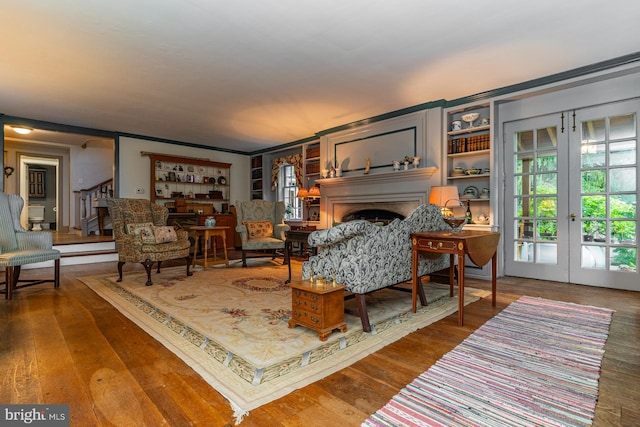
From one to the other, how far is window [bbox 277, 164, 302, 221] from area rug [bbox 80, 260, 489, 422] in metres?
3.55

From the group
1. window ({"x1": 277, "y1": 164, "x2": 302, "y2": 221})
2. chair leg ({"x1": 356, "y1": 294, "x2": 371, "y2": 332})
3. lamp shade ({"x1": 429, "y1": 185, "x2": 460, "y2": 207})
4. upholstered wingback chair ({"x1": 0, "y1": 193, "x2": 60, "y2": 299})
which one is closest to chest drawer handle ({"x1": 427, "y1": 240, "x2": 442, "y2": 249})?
chair leg ({"x1": 356, "y1": 294, "x2": 371, "y2": 332})

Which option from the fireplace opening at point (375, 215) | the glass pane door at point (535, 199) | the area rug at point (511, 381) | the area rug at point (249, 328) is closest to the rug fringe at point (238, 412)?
the area rug at point (249, 328)

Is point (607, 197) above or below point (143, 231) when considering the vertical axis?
above

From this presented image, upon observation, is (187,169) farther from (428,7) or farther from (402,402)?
(402,402)

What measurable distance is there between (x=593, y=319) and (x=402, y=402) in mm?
2133

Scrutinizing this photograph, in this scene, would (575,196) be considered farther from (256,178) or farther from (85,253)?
(85,253)

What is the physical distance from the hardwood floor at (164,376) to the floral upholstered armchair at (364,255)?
0.43 metres

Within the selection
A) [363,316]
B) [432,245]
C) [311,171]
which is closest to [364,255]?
[363,316]

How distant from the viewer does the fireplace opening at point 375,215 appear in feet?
17.0

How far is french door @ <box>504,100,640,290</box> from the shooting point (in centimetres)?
352

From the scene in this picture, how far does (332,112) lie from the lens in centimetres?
505

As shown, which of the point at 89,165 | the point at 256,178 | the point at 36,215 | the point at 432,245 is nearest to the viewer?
the point at 432,245

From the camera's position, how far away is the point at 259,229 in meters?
5.21

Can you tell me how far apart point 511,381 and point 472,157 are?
3.63 meters
